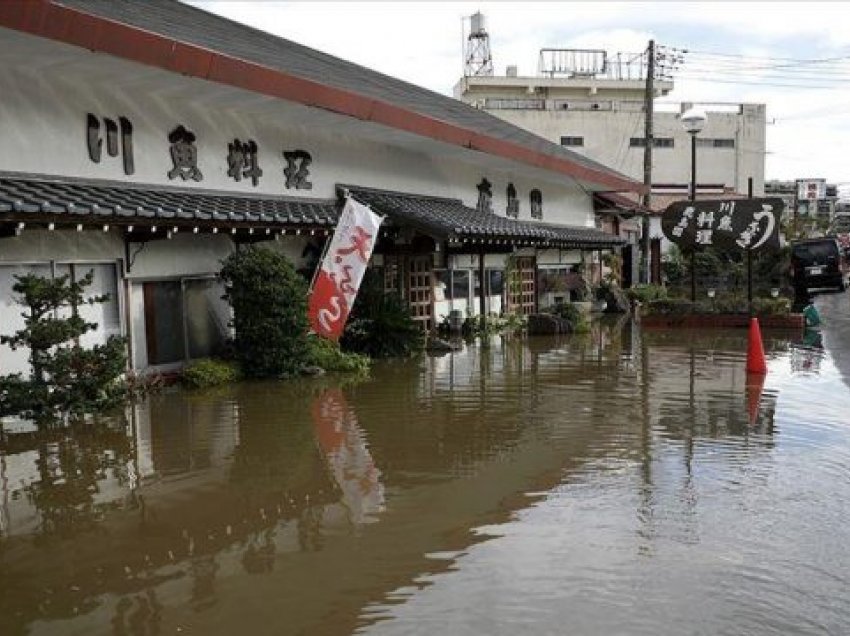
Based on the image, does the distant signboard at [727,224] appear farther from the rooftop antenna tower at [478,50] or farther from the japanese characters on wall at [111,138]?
the rooftop antenna tower at [478,50]

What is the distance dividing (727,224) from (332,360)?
12.4 meters

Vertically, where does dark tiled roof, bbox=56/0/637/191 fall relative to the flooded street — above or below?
above

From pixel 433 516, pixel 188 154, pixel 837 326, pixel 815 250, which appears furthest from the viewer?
pixel 815 250

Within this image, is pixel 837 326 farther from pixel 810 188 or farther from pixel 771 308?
pixel 810 188

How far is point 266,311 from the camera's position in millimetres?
11781

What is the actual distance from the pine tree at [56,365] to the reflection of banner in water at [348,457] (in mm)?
2421

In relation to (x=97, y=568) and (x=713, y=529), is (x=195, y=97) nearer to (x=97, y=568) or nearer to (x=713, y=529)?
(x=97, y=568)

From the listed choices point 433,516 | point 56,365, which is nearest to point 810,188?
point 56,365

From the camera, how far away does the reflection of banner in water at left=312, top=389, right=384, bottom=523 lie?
21.1 feet

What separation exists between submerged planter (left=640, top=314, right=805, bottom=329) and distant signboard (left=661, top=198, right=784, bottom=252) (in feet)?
5.89

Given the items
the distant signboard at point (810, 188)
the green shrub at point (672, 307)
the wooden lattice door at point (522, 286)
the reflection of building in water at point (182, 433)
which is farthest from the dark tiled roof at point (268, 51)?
the distant signboard at point (810, 188)

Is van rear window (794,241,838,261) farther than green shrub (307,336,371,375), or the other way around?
van rear window (794,241,838,261)

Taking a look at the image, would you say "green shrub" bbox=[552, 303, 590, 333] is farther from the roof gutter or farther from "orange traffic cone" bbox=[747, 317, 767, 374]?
"orange traffic cone" bbox=[747, 317, 767, 374]

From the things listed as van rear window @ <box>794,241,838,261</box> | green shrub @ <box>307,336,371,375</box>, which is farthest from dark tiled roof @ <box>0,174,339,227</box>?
van rear window @ <box>794,241,838,261</box>
